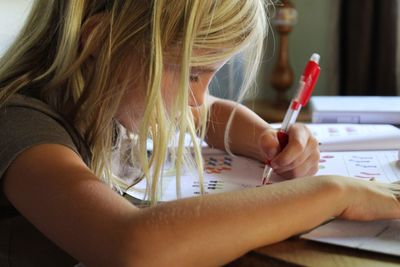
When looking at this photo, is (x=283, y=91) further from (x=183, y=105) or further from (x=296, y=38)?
(x=183, y=105)

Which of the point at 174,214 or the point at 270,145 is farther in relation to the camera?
the point at 270,145

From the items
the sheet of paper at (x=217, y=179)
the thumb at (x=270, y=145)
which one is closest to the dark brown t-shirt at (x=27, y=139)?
the sheet of paper at (x=217, y=179)

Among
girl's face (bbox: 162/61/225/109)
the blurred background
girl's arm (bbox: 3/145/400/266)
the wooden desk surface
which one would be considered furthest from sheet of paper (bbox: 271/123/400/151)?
the blurred background

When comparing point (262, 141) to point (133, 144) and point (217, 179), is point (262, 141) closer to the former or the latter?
point (217, 179)

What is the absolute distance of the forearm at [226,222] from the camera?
1.78ft

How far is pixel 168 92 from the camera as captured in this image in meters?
0.82

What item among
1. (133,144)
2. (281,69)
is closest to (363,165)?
(133,144)

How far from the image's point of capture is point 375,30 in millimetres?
1965

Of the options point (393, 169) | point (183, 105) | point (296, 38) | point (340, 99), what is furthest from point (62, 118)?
point (296, 38)

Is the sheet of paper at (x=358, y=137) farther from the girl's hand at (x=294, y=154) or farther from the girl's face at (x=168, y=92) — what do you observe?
the girl's face at (x=168, y=92)

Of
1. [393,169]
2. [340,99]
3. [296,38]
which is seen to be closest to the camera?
[393,169]

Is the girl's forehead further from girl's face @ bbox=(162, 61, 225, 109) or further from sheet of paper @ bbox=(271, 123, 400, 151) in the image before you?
sheet of paper @ bbox=(271, 123, 400, 151)

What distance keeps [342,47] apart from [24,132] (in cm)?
153

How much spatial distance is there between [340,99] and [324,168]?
0.47m
